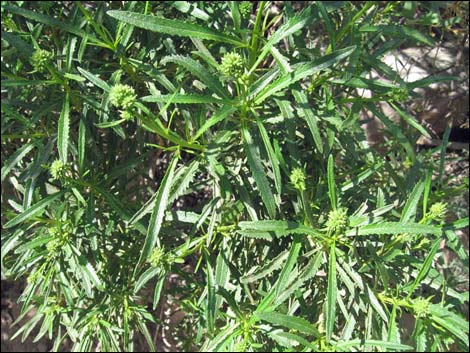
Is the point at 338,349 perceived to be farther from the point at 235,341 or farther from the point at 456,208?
the point at 456,208

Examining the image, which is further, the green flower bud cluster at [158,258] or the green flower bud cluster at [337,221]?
the green flower bud cluster at [158,258]

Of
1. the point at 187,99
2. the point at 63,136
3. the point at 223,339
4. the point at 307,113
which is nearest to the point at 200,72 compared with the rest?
the point at 187,99

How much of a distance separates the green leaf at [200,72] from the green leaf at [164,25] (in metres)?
0.06

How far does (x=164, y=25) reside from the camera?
1311mm

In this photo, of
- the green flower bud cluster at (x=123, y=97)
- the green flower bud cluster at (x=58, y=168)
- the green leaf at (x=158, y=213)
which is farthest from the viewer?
the green flower bud cluster at (x=58, y=168)

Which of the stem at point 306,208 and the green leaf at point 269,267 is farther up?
the stem at point 306,208

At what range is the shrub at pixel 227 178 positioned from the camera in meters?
1.40

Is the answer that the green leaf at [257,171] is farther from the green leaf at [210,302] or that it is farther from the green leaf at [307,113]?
the green leaf at [210,302]

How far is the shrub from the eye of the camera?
4.60 feet

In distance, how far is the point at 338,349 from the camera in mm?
1577

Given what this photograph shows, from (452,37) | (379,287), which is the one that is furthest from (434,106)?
(379,287)

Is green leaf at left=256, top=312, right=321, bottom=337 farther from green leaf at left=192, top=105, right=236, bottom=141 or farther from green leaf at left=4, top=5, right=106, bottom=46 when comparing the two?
green leaf at left=4, top=5, right=106, bottom=46

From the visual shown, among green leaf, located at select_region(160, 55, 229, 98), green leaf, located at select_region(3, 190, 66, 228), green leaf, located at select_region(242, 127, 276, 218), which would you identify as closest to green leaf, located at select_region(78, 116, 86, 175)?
green leaf, located at select_region(3, 190, 66, 228)

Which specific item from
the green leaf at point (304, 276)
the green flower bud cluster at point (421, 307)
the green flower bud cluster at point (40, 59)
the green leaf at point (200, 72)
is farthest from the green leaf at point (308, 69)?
the green flower bud cluster at point (421, 307)
